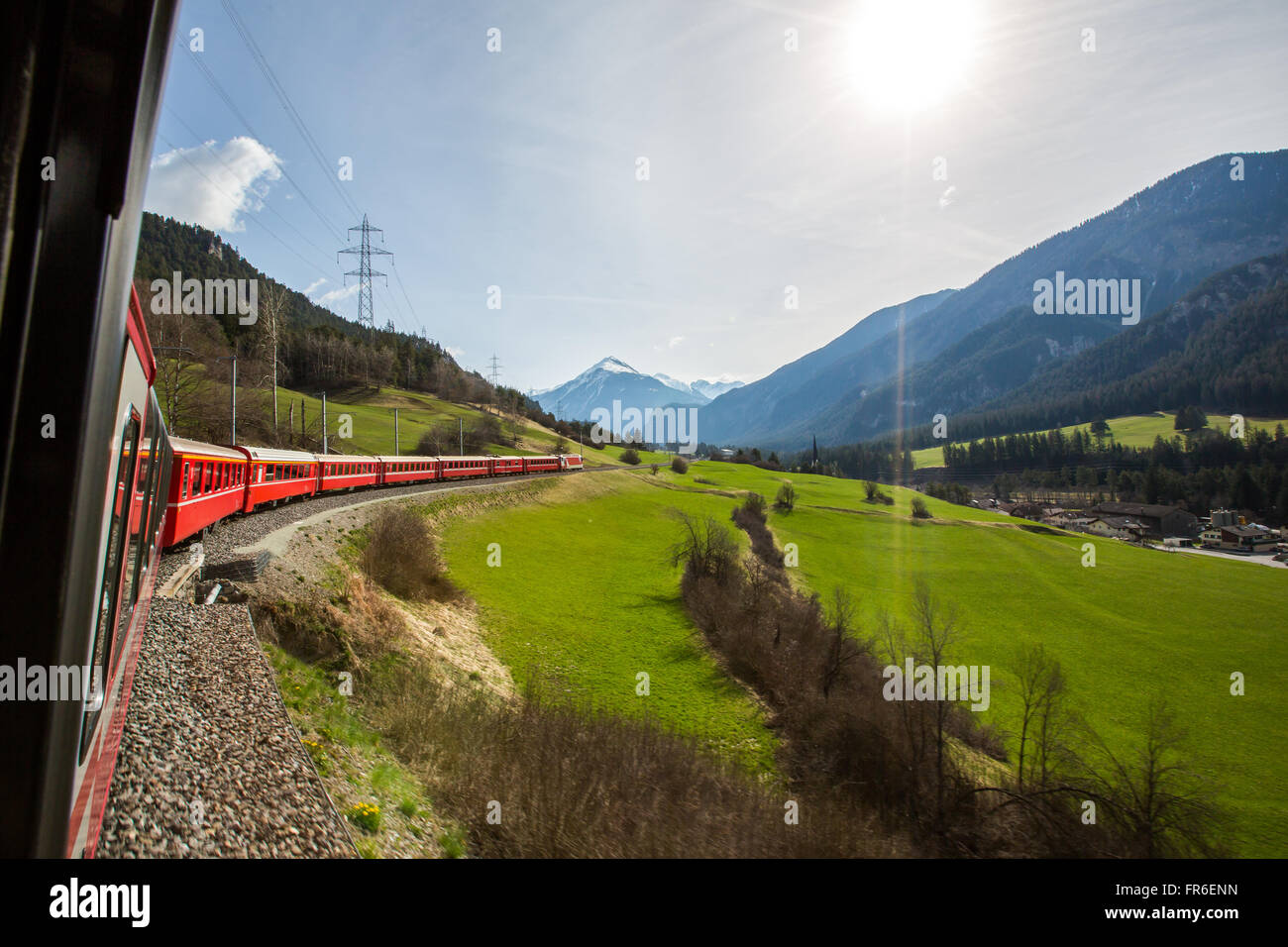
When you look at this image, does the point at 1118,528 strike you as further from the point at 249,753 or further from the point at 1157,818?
the point at 249,753

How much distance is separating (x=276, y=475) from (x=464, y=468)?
20900 mm

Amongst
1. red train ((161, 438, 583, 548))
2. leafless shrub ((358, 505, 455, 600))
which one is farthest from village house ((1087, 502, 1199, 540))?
leafless shrub ((358, 505, 455, 600))

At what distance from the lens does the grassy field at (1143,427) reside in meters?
153

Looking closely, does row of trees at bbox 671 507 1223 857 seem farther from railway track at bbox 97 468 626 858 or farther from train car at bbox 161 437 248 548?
train car at bbox 161 437 248 548

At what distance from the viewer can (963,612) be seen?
3694 centimetres

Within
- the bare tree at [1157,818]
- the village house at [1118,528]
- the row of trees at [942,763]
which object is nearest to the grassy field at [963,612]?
the row of trees at [942,763]

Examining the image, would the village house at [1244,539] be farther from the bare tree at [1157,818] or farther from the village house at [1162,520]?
the bare tree at [1157,818]

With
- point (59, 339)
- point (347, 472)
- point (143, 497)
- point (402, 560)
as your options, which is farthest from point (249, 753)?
point (347, 472)

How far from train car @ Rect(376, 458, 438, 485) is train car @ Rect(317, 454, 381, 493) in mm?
657

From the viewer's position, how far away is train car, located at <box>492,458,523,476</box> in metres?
46.3

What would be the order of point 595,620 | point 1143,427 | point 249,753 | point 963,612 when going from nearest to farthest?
point 249,753 → point 595,620 → point 963,612 → point 1143,427

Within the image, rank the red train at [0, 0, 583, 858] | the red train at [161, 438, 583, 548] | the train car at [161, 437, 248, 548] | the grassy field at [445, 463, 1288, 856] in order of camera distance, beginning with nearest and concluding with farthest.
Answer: the red train at [0, 0, 583, 858]
the train car at [161, 437, 248, 548]
the red train at [161, 438, 583, 548]
the grassy field at [445, 463, 1288, 856]
